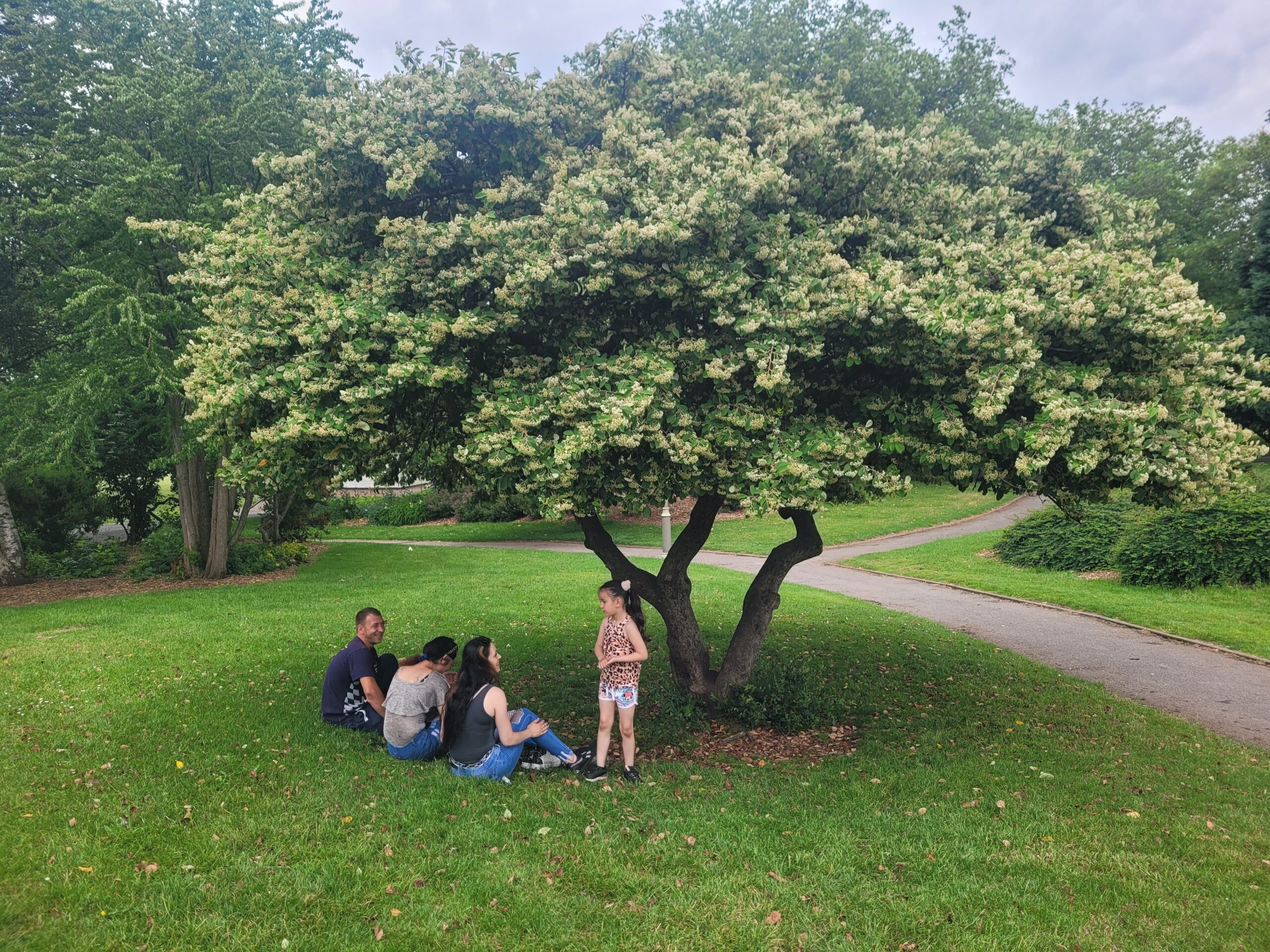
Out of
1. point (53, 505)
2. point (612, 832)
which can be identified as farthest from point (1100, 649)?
point (53, 505)

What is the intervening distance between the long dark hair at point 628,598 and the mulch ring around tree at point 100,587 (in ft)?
42.5

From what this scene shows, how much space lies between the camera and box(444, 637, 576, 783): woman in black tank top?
232 inches

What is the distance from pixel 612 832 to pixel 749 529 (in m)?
26.1

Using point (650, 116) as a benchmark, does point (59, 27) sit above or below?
above

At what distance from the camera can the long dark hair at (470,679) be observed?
19.7 feet

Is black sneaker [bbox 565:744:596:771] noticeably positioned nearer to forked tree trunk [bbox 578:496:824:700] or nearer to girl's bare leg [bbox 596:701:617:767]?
girl's bare leg [bbox 596:701:617:767]

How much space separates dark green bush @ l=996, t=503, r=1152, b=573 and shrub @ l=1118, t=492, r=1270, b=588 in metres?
0.86

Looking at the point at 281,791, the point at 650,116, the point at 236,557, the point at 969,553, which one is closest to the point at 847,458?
the point at 650,116

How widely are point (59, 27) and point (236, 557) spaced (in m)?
A: 11.8

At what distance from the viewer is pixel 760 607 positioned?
28.0 ft

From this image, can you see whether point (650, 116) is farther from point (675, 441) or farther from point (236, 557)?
point (236, 557)

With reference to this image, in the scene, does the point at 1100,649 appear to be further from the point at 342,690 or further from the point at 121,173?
the point at 121,173

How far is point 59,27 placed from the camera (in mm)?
15508

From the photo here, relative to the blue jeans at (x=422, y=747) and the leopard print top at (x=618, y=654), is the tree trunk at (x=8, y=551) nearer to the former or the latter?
the blue jeans at (x=422, y=747)
